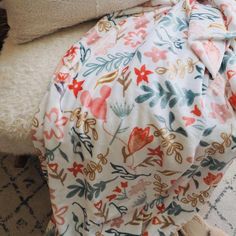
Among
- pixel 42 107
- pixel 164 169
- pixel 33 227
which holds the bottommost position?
pixel 33 227

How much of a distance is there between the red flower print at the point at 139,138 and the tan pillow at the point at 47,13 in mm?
365

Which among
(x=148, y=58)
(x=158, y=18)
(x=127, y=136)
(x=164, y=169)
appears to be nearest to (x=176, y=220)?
(x=164, y=169)

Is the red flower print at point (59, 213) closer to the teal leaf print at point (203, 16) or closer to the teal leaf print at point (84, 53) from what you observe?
the teal leaf print at point (84, 53)

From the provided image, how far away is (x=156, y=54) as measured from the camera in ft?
2.70

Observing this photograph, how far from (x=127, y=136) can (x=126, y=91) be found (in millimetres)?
103

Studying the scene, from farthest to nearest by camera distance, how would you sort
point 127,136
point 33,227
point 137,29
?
point 33,227 < point 137,29 < point 127,136

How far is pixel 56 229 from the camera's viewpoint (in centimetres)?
94

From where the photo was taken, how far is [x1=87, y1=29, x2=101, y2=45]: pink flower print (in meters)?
0.92

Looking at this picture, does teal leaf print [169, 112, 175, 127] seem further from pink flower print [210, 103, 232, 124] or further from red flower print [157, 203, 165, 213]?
red flower print [157, 203, 165, 213]

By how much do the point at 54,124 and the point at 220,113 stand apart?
1.25 feet

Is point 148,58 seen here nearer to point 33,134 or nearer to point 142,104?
point 142,104

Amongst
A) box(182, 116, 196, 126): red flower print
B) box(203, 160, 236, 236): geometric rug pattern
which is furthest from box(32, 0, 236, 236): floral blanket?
box(203, 160, 236, 236): geometric rug pattern

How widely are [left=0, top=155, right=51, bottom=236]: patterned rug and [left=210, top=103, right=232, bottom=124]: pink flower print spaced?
647 mm

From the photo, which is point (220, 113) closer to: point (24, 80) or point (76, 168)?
point (76, 168)
